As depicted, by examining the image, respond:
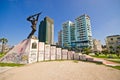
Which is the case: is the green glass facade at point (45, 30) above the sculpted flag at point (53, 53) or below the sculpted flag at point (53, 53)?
above

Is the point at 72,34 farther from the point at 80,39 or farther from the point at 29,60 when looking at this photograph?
the point at 29,60

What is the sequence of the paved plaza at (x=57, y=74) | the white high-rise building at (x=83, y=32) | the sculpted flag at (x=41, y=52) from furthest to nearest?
the white high-rise building at (x=83, y=32) → the sculpted flag at (x=41, y=52) → the paved plaza at (x=57, y=74)

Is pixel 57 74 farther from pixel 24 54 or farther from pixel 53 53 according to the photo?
pixel 53 53

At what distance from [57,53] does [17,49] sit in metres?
11.3

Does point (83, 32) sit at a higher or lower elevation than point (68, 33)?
lower

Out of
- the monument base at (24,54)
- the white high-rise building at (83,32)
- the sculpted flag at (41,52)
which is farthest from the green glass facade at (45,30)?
the monument base at (24,54)

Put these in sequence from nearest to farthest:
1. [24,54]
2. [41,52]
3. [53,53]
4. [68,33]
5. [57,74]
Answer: [57,74] → [24,54] → [41,52] → [53,53] → [68,33]

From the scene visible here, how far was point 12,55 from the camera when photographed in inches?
878

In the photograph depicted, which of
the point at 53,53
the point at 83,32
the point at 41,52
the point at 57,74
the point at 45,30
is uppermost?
the point at 45,30

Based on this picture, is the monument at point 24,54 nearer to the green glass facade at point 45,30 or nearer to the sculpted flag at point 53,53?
the sculpted flag at point 53,53

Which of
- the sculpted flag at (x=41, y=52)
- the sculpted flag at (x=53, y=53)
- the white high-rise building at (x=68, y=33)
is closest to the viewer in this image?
the sculpted flag at (x=41, y=52)

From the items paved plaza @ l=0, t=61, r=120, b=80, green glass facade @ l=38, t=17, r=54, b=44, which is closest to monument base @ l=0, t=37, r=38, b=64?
paved plaza @ l=0, t=61, r=120, b=80

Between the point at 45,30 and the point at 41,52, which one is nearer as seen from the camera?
the point at 41,52

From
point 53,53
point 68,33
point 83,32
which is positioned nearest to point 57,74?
point 53,53
